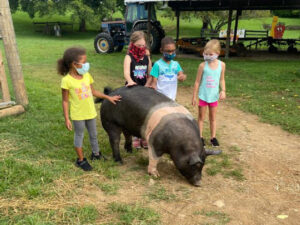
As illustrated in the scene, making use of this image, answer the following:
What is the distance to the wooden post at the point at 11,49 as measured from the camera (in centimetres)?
533

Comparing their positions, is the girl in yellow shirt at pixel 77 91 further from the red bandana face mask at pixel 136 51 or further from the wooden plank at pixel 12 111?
the wooden plank at pixel 12 111

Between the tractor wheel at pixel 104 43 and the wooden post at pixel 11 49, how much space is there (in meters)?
10.0

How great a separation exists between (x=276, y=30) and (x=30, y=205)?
21.0 metres

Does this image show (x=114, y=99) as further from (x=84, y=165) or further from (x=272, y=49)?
(x=272, y=49)

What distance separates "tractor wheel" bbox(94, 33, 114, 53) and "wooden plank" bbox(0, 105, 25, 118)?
33.7 feet

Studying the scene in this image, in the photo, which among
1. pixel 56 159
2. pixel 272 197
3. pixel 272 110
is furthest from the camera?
pixel 272 110

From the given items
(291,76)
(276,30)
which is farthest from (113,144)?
(276,30)

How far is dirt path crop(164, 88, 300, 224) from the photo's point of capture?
115 inches

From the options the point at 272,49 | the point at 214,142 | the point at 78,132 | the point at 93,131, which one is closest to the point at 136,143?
the point at 93,131

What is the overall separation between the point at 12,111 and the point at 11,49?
1168 mm

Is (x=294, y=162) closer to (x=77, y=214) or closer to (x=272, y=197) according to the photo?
(x=272, y=197)

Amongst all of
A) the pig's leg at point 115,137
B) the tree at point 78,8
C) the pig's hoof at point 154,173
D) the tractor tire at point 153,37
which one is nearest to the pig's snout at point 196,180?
the pig's hoof at point 154,173

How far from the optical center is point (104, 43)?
51.1 ft

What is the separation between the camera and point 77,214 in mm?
2824
